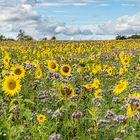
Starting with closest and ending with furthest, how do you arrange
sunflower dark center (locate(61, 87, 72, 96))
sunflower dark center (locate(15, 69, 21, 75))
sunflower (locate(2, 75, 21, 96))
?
sunflower dark center (locate(61, 87, 72, 96)) < sunflower (locate(2, 75, 21, 96)) < sunflower dark center (locate(15, 69, 21, 75))

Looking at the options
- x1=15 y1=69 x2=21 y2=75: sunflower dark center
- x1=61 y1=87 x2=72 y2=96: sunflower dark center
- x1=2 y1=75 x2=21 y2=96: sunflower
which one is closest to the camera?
x1=61 y1=87 x2=72 y2=96: sunflower dark center

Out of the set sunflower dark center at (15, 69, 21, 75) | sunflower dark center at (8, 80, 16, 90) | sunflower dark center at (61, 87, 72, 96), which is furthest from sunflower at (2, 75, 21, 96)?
sunflower dark center at (15, 69, 21, 75)

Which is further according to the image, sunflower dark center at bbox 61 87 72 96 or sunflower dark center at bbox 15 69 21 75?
sunflower dark center at bbox 15 69 21 75

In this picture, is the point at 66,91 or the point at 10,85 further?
the point at 10,85

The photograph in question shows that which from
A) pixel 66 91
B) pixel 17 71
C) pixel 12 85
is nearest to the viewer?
pixel 66 91

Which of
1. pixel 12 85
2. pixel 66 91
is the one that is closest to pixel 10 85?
pixel 12 85

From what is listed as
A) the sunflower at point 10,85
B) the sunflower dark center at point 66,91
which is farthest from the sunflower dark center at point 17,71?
the sunflower dark center at point 66,91

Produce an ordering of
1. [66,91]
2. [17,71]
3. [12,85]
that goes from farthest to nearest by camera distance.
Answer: [17,71] < [12,85] < [66,91]

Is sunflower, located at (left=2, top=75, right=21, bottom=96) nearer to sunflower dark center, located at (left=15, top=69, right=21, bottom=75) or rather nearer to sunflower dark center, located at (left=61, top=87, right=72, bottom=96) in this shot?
sunflower dark center, located at (left=61, top=87, right=72, bottom=96)

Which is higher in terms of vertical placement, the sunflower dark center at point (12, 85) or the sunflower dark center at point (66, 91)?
the sunflower dark center at point (12, 85)

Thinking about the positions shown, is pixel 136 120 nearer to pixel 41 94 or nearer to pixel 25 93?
pixel 41 94

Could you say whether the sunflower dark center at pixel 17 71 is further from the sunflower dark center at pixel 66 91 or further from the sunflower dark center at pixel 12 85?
the sunflower dark center at pixel 66 91

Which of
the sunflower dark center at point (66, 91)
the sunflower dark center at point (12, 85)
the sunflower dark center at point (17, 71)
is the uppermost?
the sunflower dark center at point (17, 71)

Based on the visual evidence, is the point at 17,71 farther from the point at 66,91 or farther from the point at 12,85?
the point at 66,91
